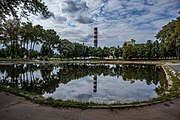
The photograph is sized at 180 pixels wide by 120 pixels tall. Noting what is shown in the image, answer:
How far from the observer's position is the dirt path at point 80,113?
4793 mm

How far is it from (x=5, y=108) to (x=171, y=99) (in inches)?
244

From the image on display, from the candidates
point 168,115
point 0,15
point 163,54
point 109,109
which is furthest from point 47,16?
point 163,54

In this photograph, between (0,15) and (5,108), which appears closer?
(5,108)

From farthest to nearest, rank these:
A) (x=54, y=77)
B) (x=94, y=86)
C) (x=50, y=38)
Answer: (x=50, y=38)
(x=54, y=77)
(x=94, y=86)

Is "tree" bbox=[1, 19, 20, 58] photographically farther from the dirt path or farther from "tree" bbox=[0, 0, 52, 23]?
the dirt path

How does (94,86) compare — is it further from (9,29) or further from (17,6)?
(9,29)

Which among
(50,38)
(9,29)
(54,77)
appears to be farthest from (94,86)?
(50,38)

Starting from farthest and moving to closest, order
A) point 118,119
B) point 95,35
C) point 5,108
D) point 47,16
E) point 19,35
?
1. point 95,35
2. point 19,35
3. point 47,16
4. point 5,108
5. point 118,119

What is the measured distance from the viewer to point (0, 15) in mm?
6766

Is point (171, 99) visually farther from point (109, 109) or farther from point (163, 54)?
point (163, 54)

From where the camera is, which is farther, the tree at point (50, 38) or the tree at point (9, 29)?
the tree at point (50, 38)

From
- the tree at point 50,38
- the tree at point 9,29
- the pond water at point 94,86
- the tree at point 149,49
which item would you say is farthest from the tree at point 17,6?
the tree at point 149,49

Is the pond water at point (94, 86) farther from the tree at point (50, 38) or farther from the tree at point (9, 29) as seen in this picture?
the tree at point (50, 38)

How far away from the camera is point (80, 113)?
5.21 m
